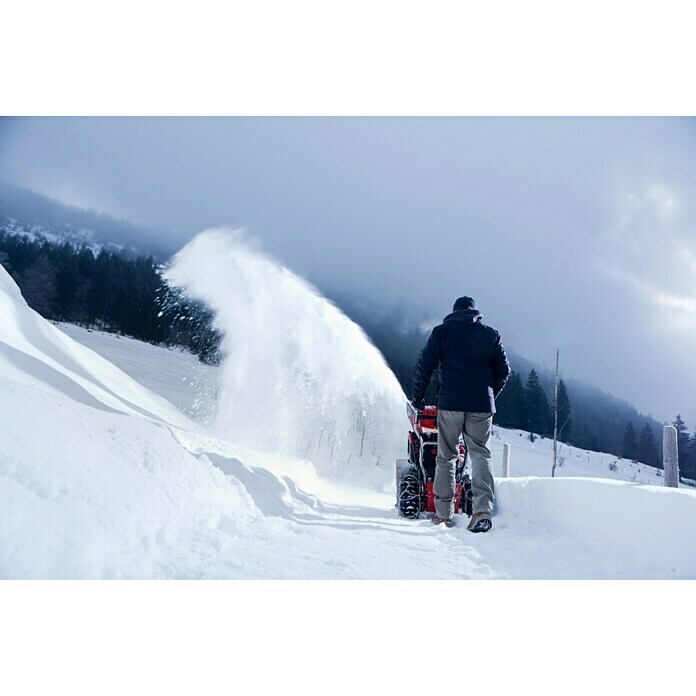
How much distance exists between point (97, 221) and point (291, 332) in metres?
5.69

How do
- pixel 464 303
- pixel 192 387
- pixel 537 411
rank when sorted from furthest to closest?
1. pixel 192 387
2. pixel 537 411
3. pixel 464 303

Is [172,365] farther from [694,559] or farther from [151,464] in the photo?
[694,559]

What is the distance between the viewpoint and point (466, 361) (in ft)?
13.8

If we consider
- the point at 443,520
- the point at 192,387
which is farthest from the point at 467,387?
the point at 192,387

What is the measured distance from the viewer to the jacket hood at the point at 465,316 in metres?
4.28

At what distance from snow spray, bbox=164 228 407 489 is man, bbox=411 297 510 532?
2.92 m

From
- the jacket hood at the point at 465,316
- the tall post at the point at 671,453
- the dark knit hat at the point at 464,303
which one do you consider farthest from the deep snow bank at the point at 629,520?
the tall post at the point at 671,453

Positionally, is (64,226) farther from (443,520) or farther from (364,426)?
(364,426)

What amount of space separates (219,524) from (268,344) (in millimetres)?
8790

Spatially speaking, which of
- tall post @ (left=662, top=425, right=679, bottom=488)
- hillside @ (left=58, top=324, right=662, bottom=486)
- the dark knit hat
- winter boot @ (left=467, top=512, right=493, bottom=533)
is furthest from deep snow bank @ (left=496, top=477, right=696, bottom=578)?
hillside @ (left=58, top=324, right=662, bottom=486)

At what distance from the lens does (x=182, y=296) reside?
37.8ft

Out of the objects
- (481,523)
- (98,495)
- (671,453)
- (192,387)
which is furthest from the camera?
(192,387)

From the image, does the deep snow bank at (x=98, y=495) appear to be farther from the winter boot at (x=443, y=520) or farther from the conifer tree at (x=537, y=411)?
the conifer tree at (x=537, y=411)

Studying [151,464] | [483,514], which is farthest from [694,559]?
[151,464]
